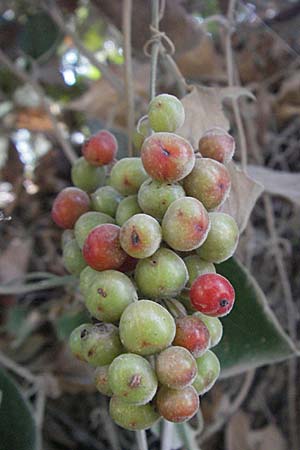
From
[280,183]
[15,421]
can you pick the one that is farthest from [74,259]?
[280,183]

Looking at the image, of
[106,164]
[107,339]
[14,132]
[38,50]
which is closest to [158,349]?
[107,339]

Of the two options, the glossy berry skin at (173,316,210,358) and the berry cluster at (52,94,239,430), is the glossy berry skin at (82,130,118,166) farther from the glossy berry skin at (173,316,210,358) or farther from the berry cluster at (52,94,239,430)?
the glossy berry skin at (173,316,210,358)

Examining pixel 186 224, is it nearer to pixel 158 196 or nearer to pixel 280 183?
pixel 158 196

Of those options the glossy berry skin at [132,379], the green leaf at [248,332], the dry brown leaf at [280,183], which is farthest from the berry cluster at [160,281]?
the dry brown leaf at [280,183]

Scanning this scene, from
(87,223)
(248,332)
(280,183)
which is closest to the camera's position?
(87,223)

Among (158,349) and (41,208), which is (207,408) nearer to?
(41,208)

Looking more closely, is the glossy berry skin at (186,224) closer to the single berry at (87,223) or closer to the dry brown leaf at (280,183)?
the single berry at (87,223)
